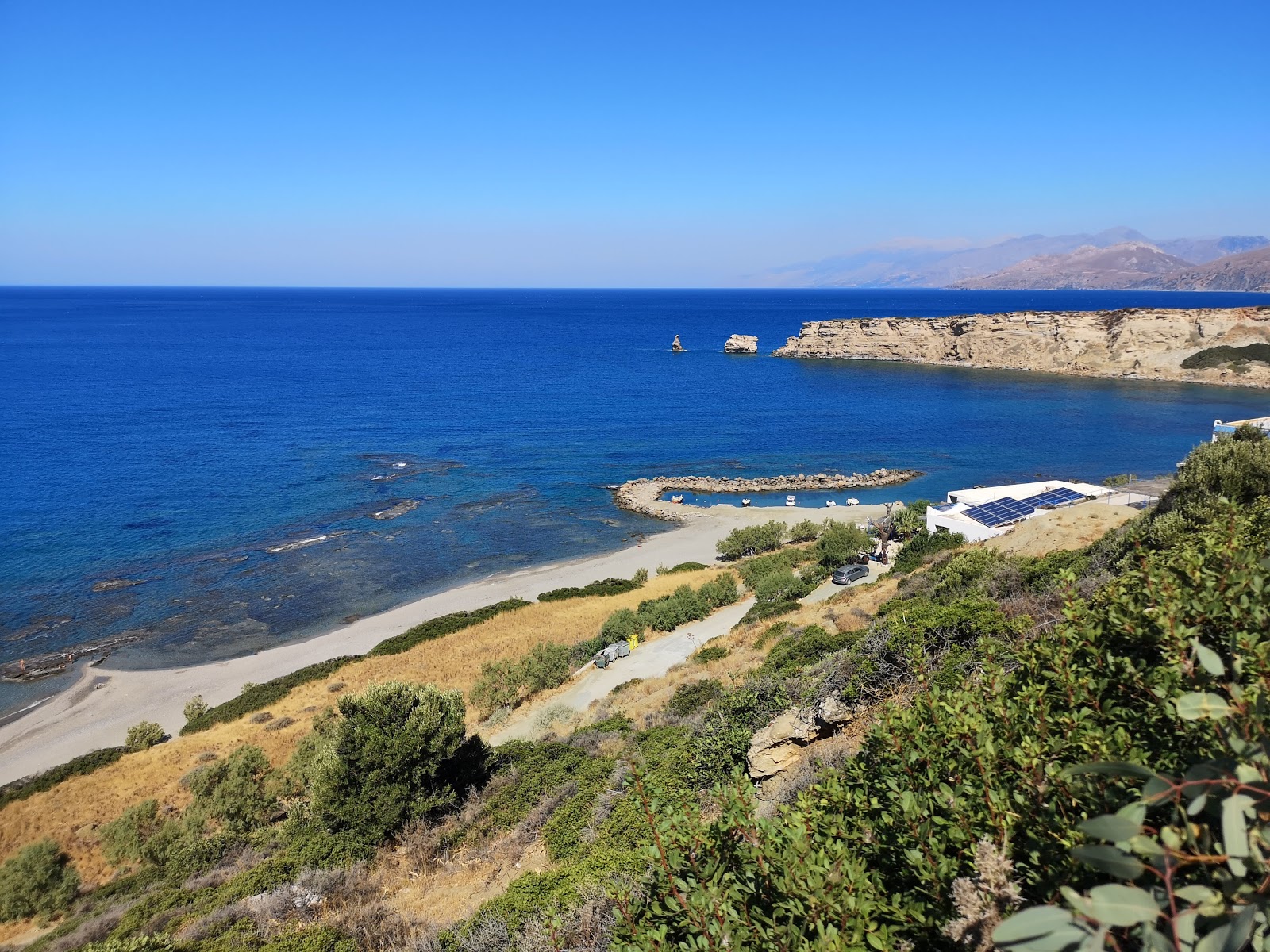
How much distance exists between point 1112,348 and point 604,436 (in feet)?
256

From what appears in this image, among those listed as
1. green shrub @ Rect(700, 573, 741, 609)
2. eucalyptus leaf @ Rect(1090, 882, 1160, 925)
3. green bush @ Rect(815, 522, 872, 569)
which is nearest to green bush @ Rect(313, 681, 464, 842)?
eucalyptus leaf @ Rect(1090, 882, 1160, 925)

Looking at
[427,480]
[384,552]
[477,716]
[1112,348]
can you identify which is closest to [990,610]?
[477,716]

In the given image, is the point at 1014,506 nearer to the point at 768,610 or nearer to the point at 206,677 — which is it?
the point at 768,610

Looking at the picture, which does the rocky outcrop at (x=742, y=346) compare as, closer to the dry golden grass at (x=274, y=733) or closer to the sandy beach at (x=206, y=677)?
the sandy beach at (x=206, y=677)

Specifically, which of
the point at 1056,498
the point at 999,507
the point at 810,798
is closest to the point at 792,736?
the point at 810,798

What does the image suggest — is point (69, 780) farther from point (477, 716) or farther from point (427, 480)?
point (427, 480)

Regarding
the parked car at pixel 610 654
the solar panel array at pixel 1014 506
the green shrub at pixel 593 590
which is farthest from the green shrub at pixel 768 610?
the solar panel array at pixel 1014 506

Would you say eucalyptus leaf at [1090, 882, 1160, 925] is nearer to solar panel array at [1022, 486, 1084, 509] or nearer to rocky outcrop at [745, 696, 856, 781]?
rocky outcrop at [745, 696, 856, 781]

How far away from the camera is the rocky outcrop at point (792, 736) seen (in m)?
10.6

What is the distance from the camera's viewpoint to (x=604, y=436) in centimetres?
6750

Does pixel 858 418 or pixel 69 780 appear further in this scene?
pixel 858 418

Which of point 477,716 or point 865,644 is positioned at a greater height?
point 865,644

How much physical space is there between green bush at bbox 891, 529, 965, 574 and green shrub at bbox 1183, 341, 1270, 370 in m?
86.2

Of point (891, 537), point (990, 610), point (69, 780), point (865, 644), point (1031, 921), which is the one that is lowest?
point (69, 780)
